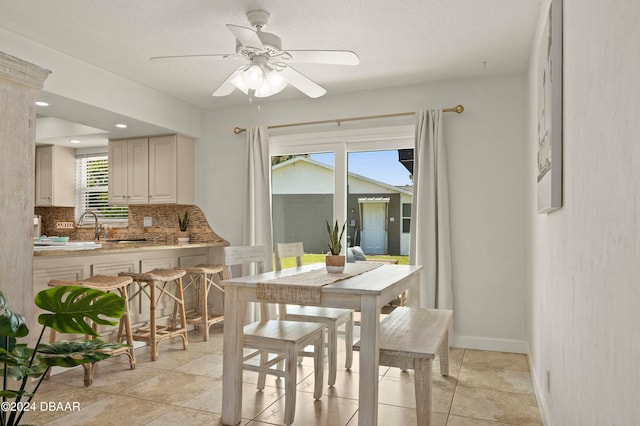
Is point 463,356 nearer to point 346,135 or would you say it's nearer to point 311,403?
point 311,403

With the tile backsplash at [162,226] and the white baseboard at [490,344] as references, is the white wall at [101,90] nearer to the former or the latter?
the tile backsplash at [162,226]

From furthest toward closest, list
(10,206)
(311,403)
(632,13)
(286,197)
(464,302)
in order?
(286,197)
(464,302)
(311,403)
(10,206)
(632,13)

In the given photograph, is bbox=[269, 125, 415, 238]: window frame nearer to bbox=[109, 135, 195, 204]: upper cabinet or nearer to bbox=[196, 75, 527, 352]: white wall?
bbox=[196, 75, 527, 352]: white wall

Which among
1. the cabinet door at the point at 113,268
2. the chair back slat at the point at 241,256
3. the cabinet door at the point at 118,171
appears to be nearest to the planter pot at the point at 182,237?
the cabinet door at the point at 118,171

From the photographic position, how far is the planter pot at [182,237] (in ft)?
17.1

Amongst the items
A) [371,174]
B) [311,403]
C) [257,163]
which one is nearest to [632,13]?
[311,403]

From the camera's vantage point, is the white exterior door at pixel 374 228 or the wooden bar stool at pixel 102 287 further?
the white exterior door at pixel 374 228

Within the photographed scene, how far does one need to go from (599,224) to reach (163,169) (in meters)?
4.70

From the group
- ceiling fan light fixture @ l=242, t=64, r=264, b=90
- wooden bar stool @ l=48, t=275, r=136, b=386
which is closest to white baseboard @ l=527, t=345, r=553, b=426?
ceiling fan light fixture @ l=242, t=64, r=264, b=90

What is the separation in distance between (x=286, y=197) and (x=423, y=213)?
5.33 ft

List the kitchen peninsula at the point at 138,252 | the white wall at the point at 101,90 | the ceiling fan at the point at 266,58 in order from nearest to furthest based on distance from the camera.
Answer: the ceiling fan at the point at 266,58
the white wall at the point at 101,90
the kitchen peninsula at the point at 138,252

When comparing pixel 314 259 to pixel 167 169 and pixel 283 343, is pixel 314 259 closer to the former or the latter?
pixel 167 169

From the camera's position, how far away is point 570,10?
68.8 inches

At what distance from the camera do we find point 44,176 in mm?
6191
